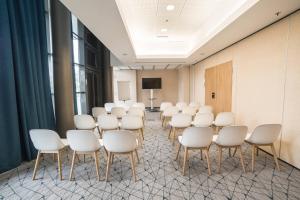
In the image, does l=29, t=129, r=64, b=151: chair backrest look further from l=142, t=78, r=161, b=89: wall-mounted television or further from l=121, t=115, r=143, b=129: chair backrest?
l=142, t=78, r=161, b=89: wall-mounted television

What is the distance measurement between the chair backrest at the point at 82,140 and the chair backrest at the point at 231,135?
6.63ft

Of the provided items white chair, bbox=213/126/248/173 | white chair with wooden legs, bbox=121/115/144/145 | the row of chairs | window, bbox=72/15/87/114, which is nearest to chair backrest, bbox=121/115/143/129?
white chair with wooden legs, bbox=121/115/144/145

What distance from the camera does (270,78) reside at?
3.54 metres

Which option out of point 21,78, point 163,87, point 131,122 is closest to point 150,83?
point 163,87

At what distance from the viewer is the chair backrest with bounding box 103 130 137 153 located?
2.42 meters

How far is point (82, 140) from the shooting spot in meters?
2.50

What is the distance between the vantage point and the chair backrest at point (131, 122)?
3.95 meters

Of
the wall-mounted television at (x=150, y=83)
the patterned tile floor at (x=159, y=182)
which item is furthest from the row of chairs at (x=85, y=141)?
the wall-mounted television at (x=150, y=83)

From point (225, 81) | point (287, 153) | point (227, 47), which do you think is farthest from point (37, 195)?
point (227, 47)

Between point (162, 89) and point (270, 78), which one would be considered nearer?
point (270, 78)

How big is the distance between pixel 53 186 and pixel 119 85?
9399 mm

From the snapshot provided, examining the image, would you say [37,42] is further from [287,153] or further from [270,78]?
[287,153]

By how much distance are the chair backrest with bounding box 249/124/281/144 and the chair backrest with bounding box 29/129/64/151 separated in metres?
3.19

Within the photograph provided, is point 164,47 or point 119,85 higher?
point 164,47
